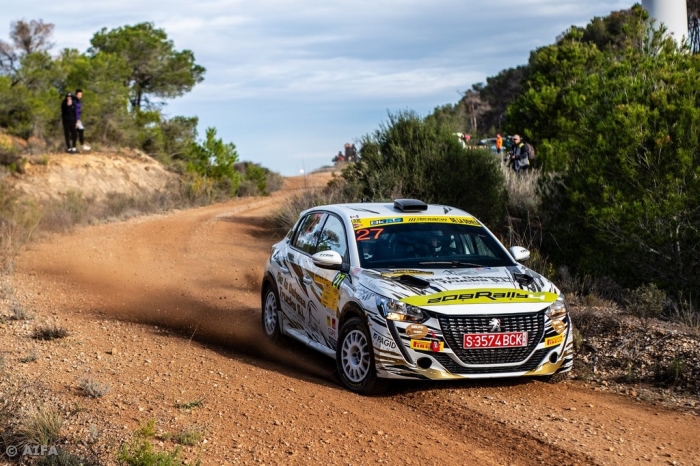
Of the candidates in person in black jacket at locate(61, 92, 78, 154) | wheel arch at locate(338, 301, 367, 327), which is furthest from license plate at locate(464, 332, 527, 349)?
person in black jacket at locate(61, 92, 78, 154)

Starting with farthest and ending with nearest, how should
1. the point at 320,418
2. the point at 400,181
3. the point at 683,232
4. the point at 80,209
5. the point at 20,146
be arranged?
the point at 20,146 → the point at 80,209 → the point at 400,181 → the point at 683,232 → the point at 320,418

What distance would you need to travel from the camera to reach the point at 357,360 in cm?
791

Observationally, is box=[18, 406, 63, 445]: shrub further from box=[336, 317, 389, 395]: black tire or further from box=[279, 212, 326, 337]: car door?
box=[279, 212, 326, 337]: car door

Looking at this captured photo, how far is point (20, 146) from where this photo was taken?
31.9 meters

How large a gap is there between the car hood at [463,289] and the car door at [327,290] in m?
0.44

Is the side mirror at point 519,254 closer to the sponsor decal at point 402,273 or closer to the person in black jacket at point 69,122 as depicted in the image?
the sponsor decal at point 402,273

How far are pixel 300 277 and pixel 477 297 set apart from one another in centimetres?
250

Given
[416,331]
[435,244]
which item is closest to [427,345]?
[416,331]

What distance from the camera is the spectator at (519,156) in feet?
79.9

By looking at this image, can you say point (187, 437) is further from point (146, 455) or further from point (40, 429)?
point (40, 429)

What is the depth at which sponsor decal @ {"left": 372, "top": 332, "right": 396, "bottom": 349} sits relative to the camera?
7.43 meters

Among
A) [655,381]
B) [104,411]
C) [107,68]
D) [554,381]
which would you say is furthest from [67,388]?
[107,68]

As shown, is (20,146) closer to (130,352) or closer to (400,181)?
(400,181)

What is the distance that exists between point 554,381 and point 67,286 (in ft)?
30.7
